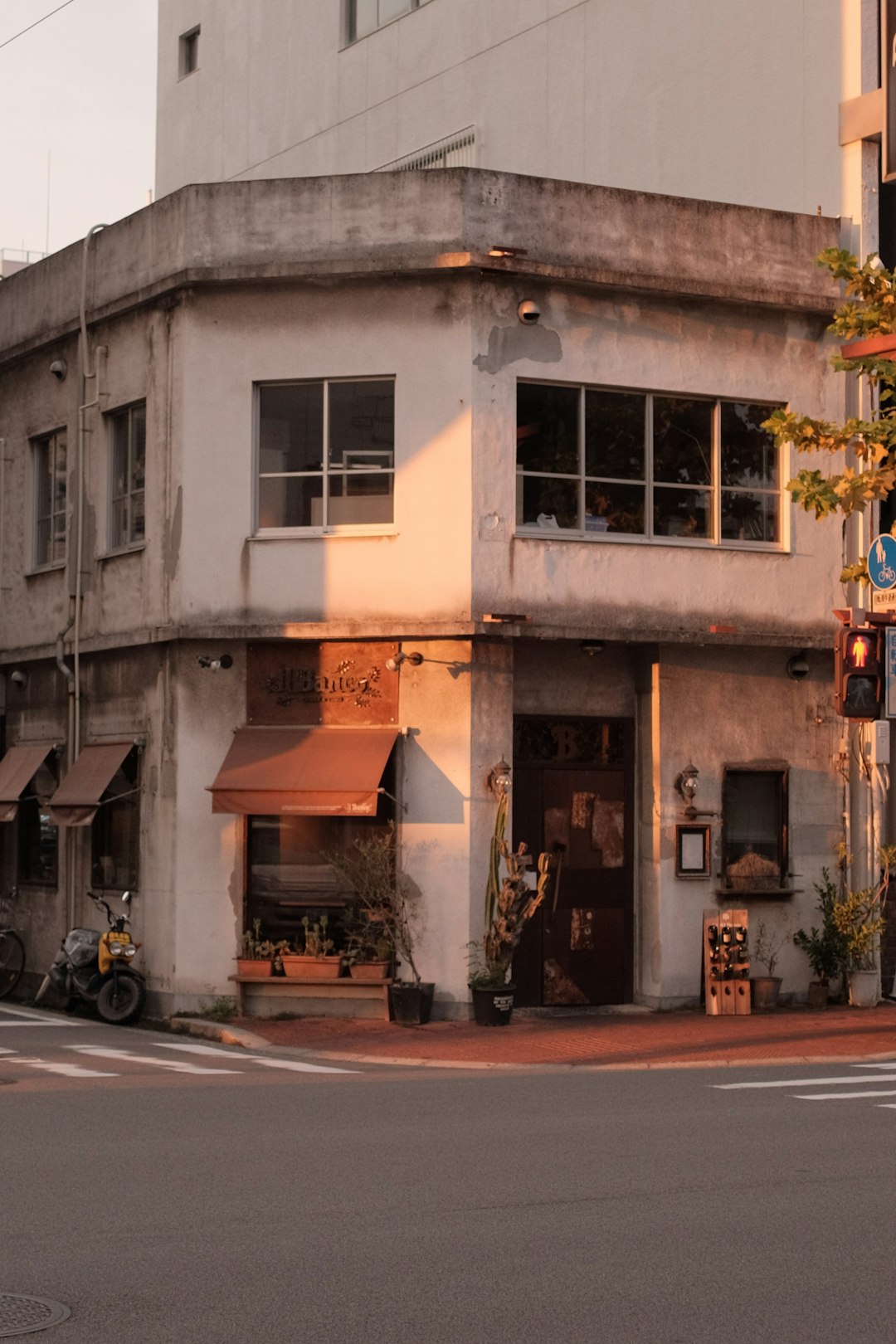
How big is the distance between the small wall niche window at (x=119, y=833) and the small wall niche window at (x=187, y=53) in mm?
20504

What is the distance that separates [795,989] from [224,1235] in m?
14.0

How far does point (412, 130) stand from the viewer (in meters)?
31.5

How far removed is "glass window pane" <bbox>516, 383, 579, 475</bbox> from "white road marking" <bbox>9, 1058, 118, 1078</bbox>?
8.12 m

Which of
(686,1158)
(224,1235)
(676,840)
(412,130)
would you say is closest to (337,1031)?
(676,840)

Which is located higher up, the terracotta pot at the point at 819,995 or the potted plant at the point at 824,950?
the potted plant at the point at 824,950

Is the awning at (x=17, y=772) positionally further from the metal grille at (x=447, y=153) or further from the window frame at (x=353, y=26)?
the window frame at (x=353, y=26)

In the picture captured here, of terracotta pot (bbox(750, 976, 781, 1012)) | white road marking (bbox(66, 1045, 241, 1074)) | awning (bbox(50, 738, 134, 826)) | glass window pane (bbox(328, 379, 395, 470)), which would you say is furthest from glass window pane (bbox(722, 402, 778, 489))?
white road marking (bbox(66, 1045, 241, 1074))

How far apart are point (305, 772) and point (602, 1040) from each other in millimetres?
4144

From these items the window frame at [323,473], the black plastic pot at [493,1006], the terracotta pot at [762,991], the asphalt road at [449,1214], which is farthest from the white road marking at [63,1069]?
the terracotta pot at [762,991]

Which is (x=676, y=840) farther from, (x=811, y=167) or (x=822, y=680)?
(x=811, y=167)

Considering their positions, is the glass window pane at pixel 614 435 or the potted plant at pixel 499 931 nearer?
the potted plant at pixel 499 931

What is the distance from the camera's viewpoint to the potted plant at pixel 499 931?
19.2m

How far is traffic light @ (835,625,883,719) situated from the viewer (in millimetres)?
17750

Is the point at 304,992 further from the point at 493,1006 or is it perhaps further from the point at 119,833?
the point at 119,833
